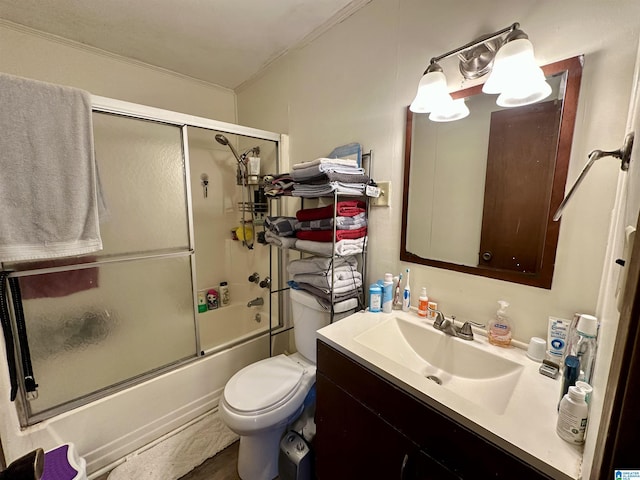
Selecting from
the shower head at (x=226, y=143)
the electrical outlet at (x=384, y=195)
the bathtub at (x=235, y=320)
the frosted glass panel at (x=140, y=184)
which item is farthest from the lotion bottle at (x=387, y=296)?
the shower head at (x=226, y=143)

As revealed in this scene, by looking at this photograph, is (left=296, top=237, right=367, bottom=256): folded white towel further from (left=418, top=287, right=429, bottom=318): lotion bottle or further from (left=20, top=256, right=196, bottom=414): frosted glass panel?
(left=20, top=256, right=196, bottom=414): frosted glass panel

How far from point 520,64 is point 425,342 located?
99 cm

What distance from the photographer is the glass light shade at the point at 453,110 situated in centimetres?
98

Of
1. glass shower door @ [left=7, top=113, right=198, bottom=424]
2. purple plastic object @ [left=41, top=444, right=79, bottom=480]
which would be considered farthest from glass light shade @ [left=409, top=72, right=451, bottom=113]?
purple plastic object @ [left=41, top=444, right=79, bottom=480]

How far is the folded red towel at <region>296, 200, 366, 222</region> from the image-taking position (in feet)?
4.03

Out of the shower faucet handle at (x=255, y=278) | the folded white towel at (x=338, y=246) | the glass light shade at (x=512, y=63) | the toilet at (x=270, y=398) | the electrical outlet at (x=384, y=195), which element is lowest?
the toilet at (x=270, y=398)

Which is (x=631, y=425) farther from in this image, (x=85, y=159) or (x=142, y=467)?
(x=142, y=467)

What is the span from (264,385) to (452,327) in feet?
2.88

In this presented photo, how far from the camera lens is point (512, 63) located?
2.53 feet

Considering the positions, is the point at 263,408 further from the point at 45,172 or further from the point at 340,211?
the point at 45,172

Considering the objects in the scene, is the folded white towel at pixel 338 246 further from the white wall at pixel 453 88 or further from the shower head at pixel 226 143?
the shower head at pixel 226 143

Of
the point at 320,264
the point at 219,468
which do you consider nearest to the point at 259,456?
the point at 219,468

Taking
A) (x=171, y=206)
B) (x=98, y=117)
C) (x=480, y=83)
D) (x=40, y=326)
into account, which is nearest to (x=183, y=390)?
(x=40, y=326)

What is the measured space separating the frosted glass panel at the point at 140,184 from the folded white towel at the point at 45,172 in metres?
0.14
